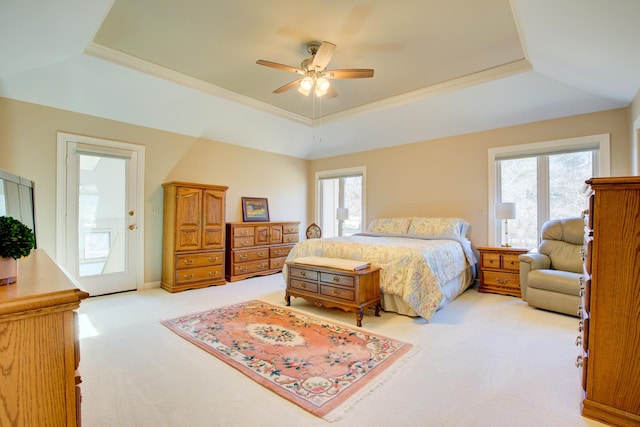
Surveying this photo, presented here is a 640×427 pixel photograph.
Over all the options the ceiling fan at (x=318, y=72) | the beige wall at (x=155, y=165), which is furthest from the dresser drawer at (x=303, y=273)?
the beige wall at (x=155, y=165)

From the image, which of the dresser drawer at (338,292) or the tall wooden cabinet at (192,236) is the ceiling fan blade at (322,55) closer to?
the dresser drawer at (338,292)

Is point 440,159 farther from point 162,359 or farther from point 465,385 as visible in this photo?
point 162,359

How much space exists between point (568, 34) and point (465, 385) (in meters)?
2.85

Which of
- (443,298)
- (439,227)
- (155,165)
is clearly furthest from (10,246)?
(439,227)

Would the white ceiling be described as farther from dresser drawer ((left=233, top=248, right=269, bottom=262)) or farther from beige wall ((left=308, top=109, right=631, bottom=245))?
dresser drawer ((left=233, top=248, right=269, bottom=262))

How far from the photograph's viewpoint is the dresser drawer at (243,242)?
5.07 meters

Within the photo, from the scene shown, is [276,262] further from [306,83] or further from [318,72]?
[318,72]

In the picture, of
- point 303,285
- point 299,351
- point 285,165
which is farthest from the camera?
point 285,165

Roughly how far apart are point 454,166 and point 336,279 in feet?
10.1

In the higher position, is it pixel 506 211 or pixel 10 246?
pixel 506 211

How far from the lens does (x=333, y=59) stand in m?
3.42

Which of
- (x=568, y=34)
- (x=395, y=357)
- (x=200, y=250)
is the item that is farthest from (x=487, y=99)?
(x=200, y=250)

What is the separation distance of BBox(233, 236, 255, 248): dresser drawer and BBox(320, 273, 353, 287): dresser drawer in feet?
7.49

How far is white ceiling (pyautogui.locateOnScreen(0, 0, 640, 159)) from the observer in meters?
2.45
